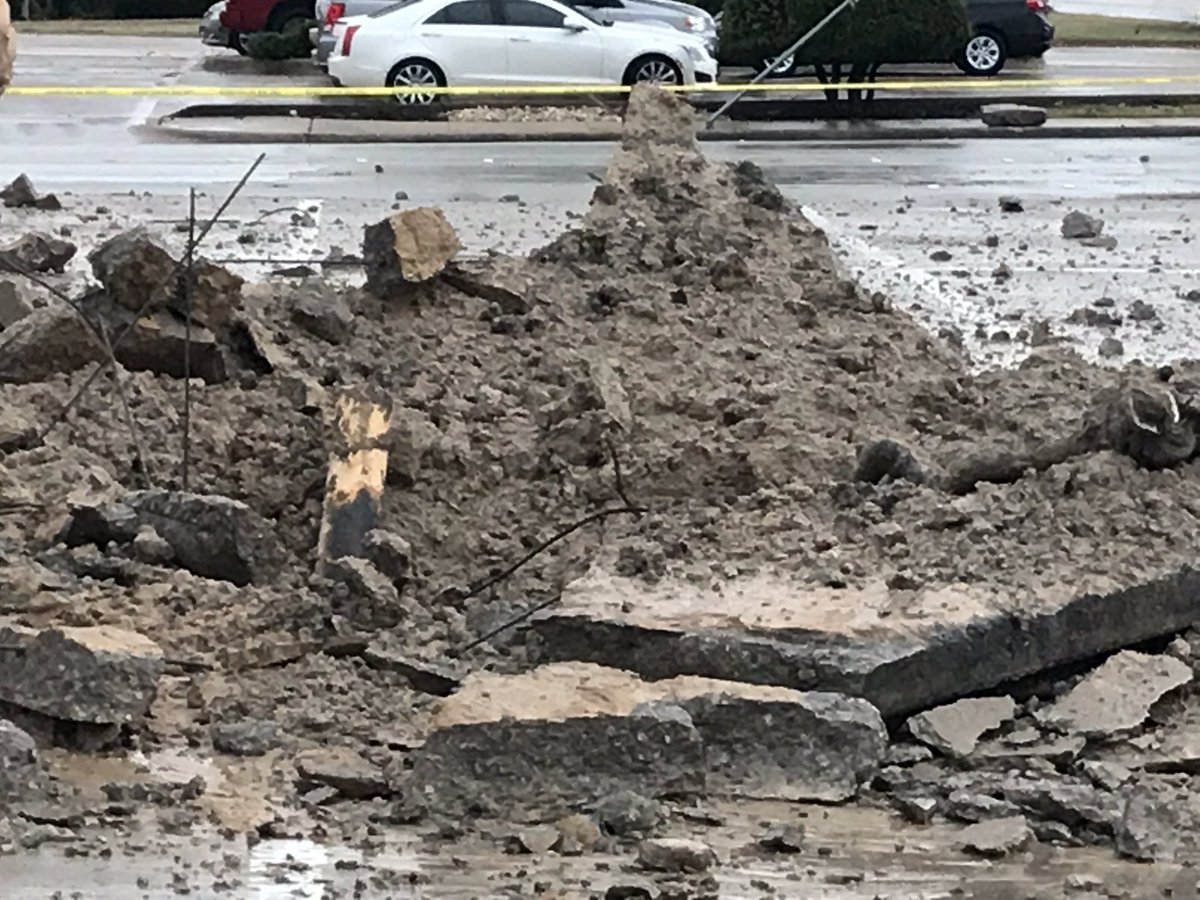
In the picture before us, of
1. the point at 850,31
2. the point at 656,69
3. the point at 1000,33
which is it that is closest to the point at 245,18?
the point at 656,69

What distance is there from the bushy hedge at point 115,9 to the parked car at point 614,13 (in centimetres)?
1356

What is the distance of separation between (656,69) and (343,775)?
1920 centimetres

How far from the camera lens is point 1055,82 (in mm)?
26453

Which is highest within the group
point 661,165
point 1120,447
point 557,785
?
point 661,165

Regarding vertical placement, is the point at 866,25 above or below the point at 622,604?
above

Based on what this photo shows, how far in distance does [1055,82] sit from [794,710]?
22.9 meters

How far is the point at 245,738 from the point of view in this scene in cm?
506

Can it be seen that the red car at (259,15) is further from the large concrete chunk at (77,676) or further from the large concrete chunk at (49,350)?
the large concrete chunk at (77,676)

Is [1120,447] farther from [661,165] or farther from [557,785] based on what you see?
[661,165]

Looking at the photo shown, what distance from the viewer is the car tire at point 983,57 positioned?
27469mm

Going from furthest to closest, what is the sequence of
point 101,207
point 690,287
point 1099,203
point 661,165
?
point 1099,203, point 101,207, point 661,165, point 690,287

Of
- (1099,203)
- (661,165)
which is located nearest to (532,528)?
(661,165)

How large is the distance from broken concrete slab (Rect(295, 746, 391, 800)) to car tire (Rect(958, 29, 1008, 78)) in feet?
78.5

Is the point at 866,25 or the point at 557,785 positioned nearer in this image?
the point at 557,785
